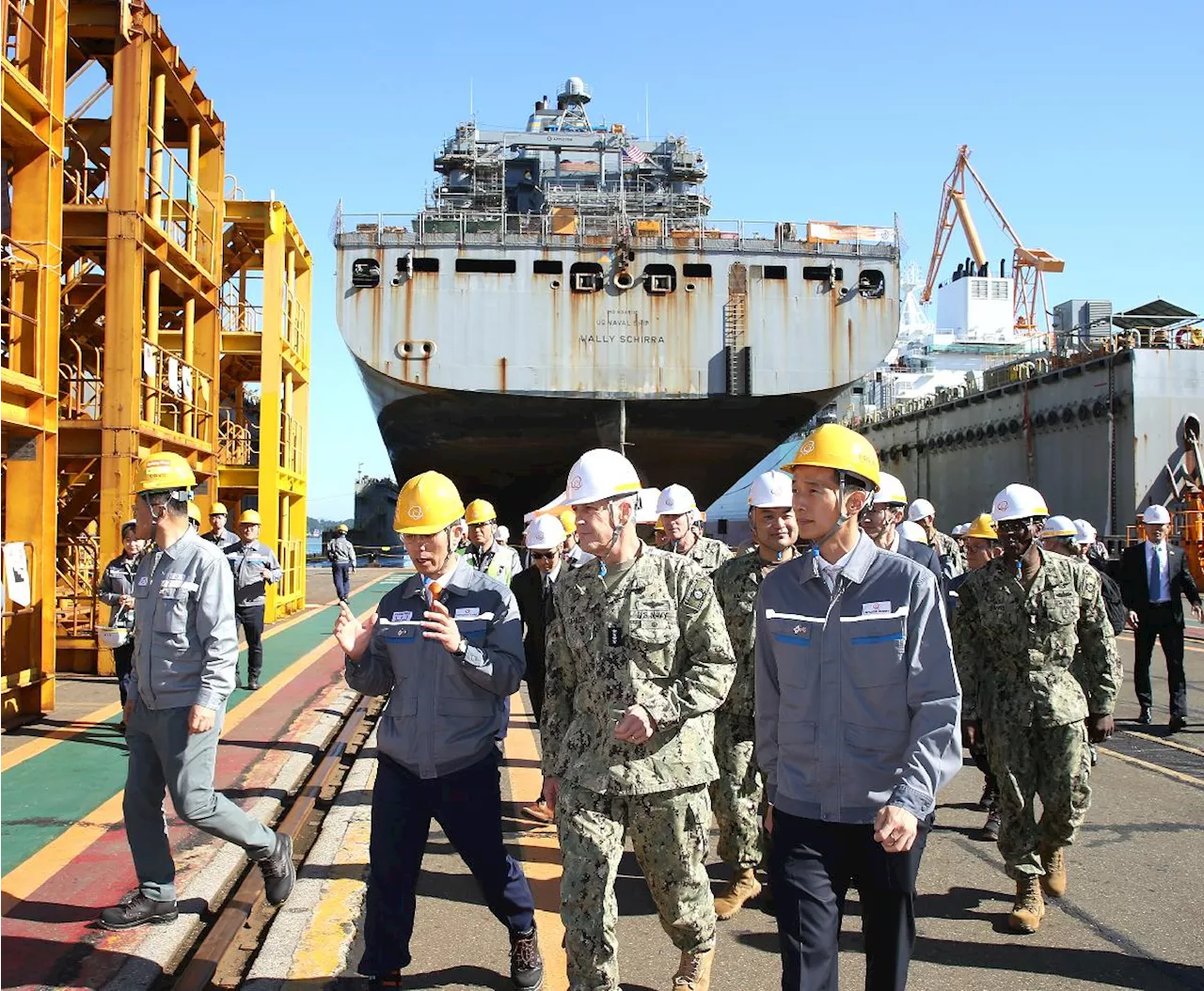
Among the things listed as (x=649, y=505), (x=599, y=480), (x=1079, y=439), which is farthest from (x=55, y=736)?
(x=1079, y=439)

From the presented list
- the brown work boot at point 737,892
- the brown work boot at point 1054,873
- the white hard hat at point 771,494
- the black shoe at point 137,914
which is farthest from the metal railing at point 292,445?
the brown work boot at point 1054,873

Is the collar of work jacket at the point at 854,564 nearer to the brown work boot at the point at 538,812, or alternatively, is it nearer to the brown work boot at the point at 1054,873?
the brown work boot at the point at 1054,873

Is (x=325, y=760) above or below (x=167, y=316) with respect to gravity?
below

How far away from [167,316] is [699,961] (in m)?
15.2

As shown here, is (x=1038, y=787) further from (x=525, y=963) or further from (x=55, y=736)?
(x=55, y=736)

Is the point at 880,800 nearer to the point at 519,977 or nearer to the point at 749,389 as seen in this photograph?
the point at 519,977

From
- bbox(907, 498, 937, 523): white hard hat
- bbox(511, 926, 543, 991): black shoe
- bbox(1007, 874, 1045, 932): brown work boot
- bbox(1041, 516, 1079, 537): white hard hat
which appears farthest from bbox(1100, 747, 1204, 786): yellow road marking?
bbox(511, 926, 543, 991): black shoe

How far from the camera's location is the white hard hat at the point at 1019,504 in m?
4.25

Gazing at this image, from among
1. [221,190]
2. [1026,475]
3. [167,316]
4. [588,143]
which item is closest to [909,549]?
[221,190]

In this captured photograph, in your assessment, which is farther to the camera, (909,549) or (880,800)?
(909,549)

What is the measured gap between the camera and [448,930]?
395cm

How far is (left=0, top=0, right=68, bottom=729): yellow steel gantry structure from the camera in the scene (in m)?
7.52

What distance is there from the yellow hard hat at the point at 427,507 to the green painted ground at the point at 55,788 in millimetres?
2682

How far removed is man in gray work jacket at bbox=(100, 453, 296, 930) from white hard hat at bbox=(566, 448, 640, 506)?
1.55m
